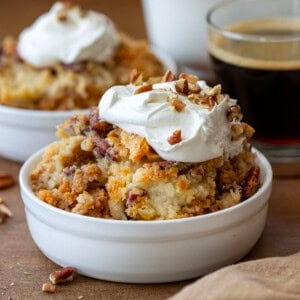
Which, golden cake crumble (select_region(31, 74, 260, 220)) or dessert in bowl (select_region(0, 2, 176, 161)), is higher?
golden cake crumble (select_region(31, 74, 260, 220))

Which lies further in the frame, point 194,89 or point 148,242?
point 194,89

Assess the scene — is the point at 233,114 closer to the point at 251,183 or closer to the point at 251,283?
the point at 251,183

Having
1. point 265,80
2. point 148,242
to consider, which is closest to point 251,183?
point 148,242

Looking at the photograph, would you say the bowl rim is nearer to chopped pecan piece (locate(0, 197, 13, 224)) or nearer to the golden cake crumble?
the golden cake crumble

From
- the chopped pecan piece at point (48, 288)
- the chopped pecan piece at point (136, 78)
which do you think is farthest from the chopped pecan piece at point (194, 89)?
the chopped pecan piece at point (48, 288)

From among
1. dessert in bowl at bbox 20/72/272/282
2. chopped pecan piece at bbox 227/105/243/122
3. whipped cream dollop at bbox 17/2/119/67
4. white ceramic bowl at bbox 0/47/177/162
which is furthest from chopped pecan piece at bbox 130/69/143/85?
whipped cream dollop at bbox 17/2/119/67

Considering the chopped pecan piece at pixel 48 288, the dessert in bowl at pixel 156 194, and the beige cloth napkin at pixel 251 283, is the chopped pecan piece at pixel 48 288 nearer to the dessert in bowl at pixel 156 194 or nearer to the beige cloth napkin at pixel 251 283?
the dessert in bowl at pixel 156 194

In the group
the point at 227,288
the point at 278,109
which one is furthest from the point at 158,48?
the point at 227,288
